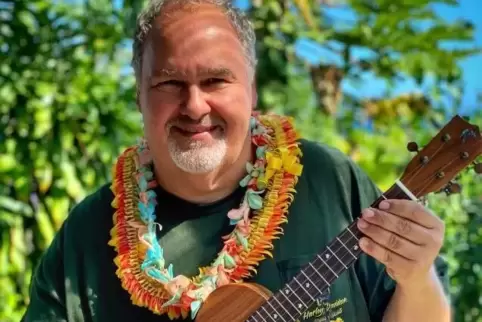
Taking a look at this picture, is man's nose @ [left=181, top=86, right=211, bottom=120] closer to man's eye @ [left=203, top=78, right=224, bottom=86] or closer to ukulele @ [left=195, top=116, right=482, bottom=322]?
man's eye @ [left=203, top=78, right=224, bottom=86]

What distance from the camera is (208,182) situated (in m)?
1.56

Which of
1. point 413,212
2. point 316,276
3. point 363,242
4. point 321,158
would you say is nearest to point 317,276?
point 316,276

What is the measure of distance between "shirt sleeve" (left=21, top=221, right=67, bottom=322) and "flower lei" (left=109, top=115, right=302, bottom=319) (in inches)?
5.1

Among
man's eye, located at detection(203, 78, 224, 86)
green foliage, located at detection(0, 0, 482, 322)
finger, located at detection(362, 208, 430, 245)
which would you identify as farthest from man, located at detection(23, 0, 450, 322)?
green foliage, located at detection(0, 0, 482, 322)

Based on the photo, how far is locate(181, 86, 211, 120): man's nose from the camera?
1.46 metres

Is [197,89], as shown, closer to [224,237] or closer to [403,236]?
[224,237]

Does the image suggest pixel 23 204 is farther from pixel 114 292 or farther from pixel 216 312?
pixel 216 312

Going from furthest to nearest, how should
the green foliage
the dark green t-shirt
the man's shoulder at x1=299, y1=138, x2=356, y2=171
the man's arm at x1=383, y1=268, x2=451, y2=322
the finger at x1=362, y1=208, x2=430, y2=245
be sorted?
the green foliage
the man's shoulder at x1=299, y1=138, x2=356, y2=171
the dark green t-shirt
the man's arm at x1=383, y1=268, x2=451, y2=322
the finger at x1=362, y1=208, x2=430, y2=245

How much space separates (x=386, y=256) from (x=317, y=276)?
0.13m

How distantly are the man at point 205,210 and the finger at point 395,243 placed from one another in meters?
0.09

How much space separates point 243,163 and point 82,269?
1.28ft

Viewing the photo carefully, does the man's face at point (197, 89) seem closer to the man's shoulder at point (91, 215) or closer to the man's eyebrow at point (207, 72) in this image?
the man's eyebrow at point (207, 72)

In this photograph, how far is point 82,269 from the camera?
1.60 m

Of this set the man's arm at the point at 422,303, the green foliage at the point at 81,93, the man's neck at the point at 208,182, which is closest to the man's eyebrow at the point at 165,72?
the man's neck at the point at 208,182
